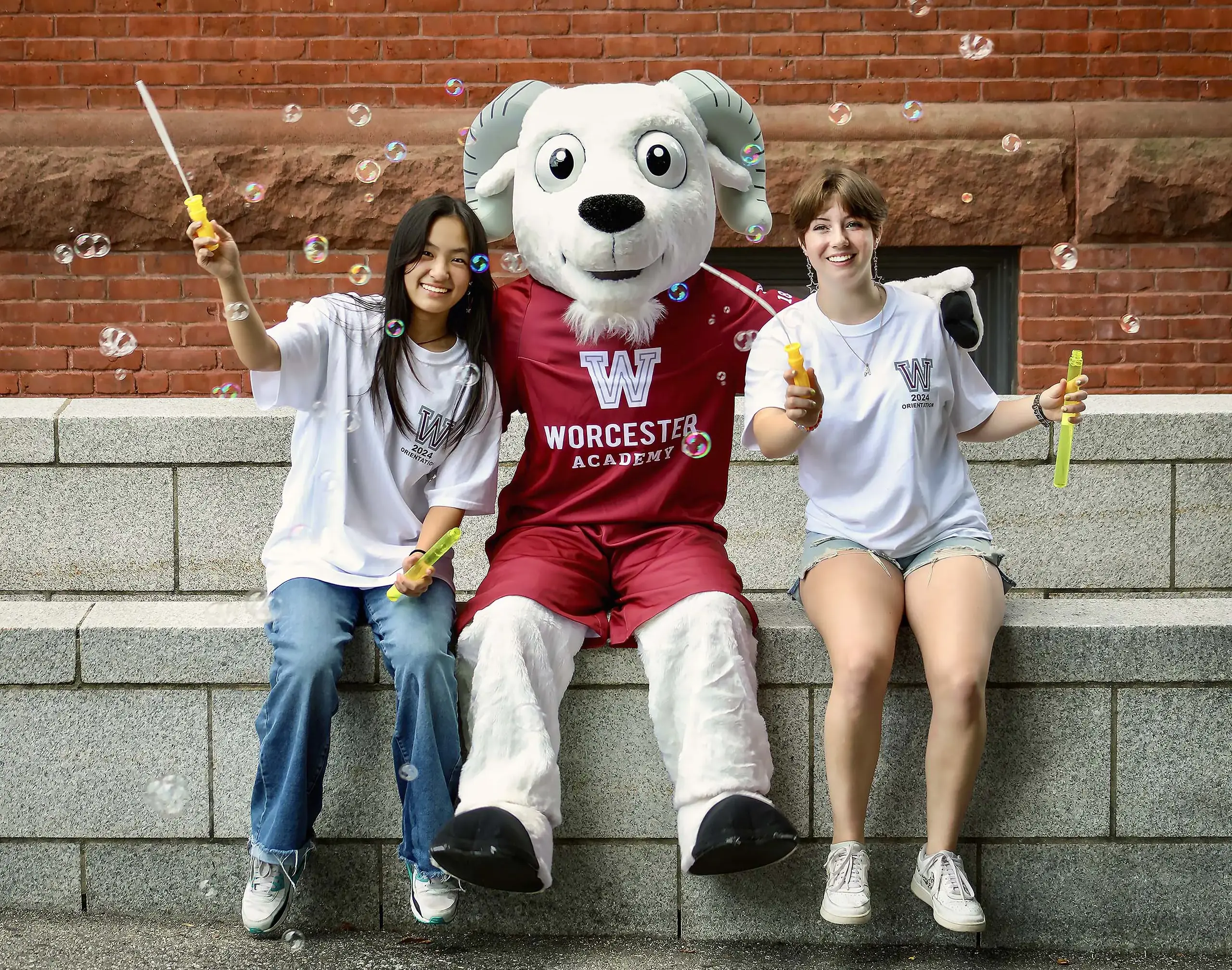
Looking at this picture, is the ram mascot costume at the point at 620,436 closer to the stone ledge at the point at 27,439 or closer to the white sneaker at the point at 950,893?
the white sneaker at the point at 950,893

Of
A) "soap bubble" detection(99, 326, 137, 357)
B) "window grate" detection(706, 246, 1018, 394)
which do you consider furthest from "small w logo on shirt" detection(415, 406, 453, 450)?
"window grate" detection(706, 246, 1018, 394)

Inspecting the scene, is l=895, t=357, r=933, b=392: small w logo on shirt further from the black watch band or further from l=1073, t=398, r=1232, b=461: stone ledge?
l=1073, t=398, r=1232, b=461: stone ledge

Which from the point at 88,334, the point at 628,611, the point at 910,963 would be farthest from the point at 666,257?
the point at 88,334

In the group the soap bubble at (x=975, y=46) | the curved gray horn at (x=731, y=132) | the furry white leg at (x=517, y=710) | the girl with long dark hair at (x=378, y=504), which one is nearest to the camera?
the furry white leg at (x=517, y=710)

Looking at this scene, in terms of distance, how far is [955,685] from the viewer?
267 cm

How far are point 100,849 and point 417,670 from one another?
0.90 m

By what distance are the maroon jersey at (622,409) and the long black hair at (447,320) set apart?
119 mm

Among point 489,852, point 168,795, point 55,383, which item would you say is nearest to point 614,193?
point 489,852

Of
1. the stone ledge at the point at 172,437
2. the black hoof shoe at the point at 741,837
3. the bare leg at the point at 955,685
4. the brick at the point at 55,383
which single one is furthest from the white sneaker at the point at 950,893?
the brick at the point at 55,383

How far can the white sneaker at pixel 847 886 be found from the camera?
2648 mm

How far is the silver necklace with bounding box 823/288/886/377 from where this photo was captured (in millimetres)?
2986

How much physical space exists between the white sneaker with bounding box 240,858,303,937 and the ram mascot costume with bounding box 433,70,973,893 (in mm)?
466

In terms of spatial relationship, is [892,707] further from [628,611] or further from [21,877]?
[21,877]

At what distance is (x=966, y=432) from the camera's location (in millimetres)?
3127
